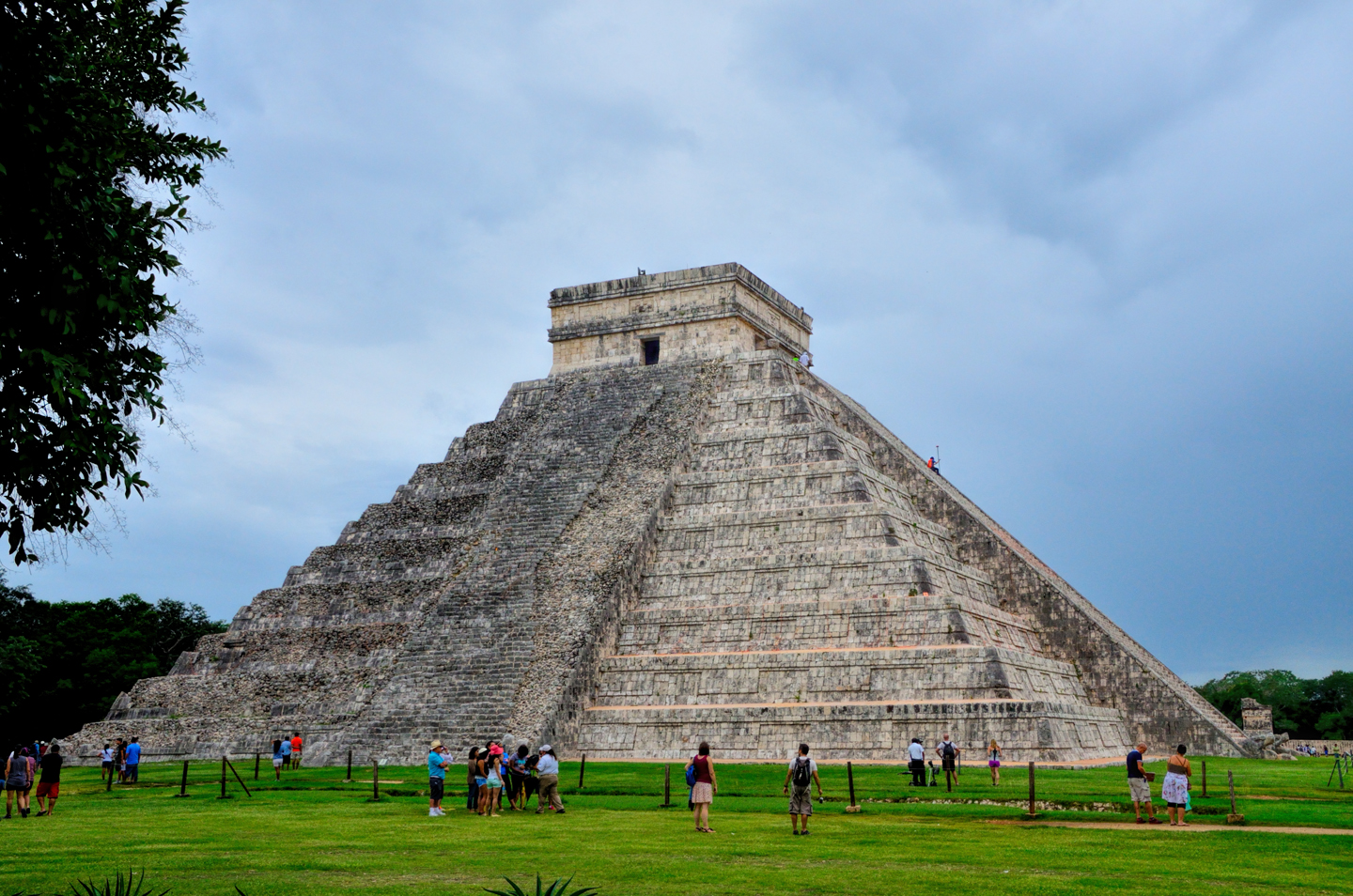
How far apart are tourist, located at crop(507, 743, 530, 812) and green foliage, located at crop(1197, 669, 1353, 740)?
43.1 meters

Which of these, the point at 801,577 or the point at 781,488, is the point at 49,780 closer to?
the point at 801,577

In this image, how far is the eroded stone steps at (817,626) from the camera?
23.4 metres

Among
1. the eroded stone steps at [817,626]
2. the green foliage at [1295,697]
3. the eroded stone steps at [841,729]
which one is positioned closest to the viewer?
the eroded stone steps at [841,729]

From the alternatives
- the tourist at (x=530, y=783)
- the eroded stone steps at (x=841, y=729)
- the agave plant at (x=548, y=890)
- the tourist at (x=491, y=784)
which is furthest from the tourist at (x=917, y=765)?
the agave plant at (x=548, y=890)

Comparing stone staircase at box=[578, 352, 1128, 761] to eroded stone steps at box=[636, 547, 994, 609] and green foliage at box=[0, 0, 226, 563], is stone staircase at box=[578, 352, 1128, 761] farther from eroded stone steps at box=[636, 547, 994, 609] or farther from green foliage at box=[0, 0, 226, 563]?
green foliage at box=[0, 0, 226, 563]

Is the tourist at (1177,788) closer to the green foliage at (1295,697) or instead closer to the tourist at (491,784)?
the tourist at (491,784)

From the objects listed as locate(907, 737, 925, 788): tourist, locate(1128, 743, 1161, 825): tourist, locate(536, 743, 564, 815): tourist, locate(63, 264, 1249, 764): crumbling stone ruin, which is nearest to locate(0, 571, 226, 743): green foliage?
locate(63, 264, 1249, 764): crumbling stone ruin

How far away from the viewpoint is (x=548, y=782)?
16516mm

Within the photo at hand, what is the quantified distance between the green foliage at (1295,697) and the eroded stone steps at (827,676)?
1347 inches

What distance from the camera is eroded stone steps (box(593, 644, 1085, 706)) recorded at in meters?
22.3

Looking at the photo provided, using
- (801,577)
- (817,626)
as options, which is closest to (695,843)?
(817,626)

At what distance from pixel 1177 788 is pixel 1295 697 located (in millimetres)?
49000

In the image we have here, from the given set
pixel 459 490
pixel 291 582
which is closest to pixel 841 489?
pixel 459 490

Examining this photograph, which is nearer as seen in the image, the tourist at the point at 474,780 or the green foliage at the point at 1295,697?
the tourist at the point at 474,780
